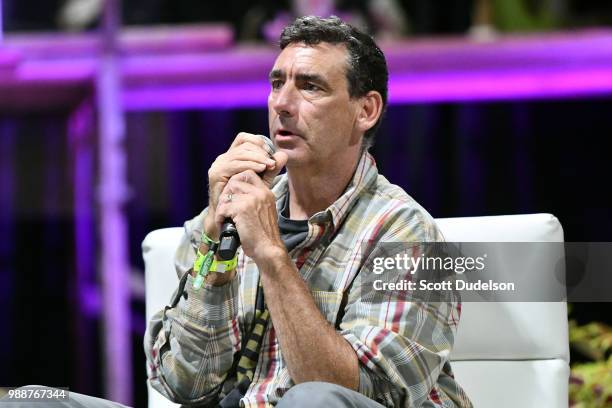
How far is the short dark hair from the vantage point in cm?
185

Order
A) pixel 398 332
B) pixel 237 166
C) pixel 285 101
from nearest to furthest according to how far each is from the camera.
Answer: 1. pixel 398 332
2. pixel 237 166
3. pixel 285 101

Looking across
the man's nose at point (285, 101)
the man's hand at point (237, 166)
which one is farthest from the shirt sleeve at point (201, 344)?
the man's nose at point (285, 101)

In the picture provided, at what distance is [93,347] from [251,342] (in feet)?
6.32

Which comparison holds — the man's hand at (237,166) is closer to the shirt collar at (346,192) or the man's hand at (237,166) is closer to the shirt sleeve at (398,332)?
the shirt collar at (346,192)

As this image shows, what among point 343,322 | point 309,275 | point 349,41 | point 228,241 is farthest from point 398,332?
point 349,41

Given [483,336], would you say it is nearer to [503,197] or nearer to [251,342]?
[251,342]

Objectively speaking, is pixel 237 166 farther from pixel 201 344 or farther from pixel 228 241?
pixel 201 344

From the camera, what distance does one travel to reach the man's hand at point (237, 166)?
167 cm

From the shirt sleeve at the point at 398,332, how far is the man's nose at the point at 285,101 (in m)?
0.32

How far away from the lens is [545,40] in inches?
128

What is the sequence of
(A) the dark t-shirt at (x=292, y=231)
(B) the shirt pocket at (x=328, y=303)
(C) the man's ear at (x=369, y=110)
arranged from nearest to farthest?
(B) the shirt pocket at (x=328, y=303), (A) the dark t-shirt at (x=292, y=231), (C) the man's ear at (x=369, y=110)

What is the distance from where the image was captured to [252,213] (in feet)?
5.31

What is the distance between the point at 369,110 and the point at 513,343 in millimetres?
545

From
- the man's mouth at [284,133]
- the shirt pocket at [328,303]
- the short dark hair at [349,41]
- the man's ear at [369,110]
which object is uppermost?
the short dark hair at [349,41]
